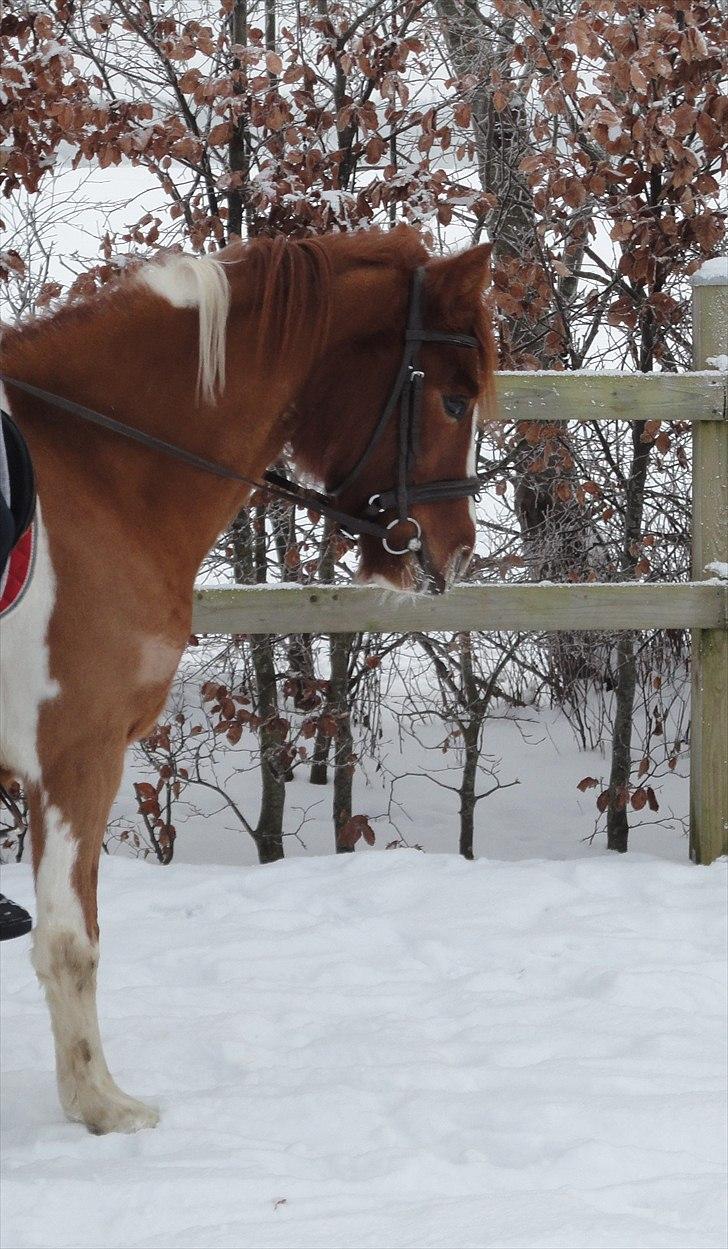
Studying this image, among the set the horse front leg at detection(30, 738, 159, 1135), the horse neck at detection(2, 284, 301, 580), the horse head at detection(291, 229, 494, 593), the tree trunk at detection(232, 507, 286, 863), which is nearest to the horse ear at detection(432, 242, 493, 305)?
the horse head at detection(291, 229, 494, 593)

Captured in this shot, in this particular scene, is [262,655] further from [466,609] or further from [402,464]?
[402,464]

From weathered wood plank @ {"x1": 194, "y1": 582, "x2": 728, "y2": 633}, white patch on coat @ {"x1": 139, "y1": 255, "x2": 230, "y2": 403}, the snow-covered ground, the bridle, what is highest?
white patch on coat @ {"x1": 139, "y1": 255, "x2": 230, "y2": 403}

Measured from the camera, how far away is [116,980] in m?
3.26

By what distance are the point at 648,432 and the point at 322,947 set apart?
237cm

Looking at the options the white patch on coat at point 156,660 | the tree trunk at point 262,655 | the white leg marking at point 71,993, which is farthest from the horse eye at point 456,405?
the tree trunk at point 262,655

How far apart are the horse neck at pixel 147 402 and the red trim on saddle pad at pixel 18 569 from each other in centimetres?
21

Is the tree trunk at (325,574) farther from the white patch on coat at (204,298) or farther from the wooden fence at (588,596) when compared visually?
the white patch on coat at (204,298)

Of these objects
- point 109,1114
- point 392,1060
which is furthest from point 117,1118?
point 392,1060

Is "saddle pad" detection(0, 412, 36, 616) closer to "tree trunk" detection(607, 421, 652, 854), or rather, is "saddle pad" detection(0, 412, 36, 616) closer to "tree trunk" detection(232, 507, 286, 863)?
"tree trunk" detection(232, 507, 286, 863)

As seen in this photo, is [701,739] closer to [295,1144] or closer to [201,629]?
[201,629]

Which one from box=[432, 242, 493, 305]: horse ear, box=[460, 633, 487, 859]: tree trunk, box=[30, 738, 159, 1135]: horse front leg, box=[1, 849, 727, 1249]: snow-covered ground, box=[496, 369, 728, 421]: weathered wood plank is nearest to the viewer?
box=[1, 849, 727, 1249]: snow-covered ground

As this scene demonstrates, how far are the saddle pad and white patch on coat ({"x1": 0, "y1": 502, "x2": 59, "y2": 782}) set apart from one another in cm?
2

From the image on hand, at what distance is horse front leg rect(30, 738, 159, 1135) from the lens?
237 centimetres

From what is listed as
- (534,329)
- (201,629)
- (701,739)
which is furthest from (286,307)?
(534,329)
